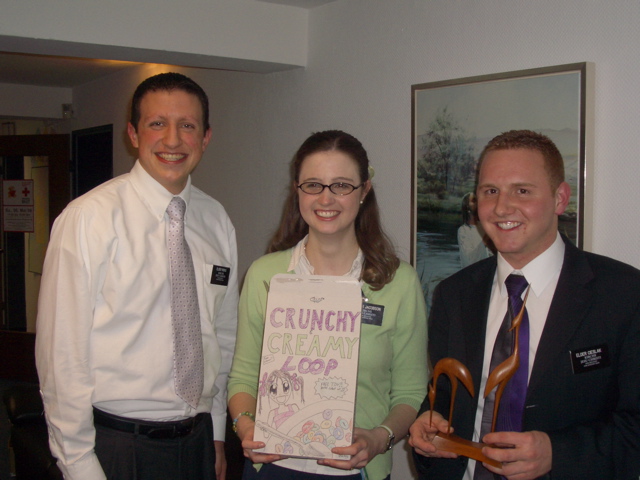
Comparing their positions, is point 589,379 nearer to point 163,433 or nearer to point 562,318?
point 562,318

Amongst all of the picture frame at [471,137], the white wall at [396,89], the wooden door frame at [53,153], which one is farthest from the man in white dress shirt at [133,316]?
the wooden door frame at [53,153]

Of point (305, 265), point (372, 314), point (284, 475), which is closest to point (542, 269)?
point (372, 314)

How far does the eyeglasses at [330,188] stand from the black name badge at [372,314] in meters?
0.36

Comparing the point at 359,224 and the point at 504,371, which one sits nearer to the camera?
the point at 504,371

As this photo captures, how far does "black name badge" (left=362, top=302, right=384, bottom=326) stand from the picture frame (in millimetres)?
1047

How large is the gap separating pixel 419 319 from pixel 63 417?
3.75 feet

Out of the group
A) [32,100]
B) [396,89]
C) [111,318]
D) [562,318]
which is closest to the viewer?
[562,318]

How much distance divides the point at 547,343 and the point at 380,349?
49 centimetres

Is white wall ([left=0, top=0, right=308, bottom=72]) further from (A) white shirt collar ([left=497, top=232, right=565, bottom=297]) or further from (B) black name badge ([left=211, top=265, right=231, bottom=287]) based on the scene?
(A) white shirt collar ([left=497, top=232, right=565, bottom=297])

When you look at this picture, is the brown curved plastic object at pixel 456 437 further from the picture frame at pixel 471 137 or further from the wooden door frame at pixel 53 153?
the wooden door frame at pixel 53 153

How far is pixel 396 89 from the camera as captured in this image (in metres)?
3.25

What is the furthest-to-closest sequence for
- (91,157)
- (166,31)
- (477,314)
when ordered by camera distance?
(91,157) → (166,31) → (477,314)

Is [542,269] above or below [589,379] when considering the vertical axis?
above

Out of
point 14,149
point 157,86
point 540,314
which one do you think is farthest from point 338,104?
point 14,149
